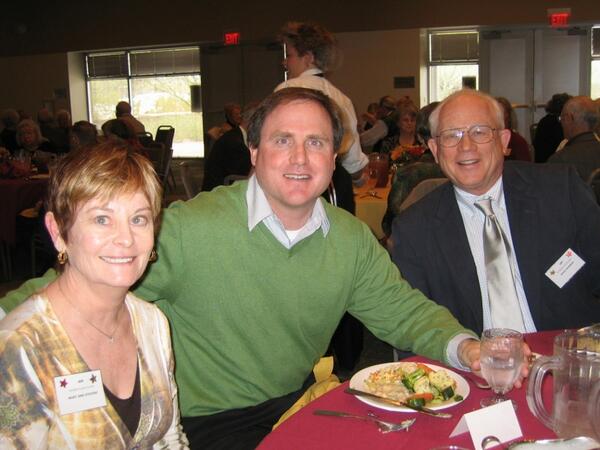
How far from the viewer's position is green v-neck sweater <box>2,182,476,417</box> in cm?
170

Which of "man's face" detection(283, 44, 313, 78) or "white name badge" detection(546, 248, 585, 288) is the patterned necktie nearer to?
"white name badge" detection(546, 248, 585, 288)

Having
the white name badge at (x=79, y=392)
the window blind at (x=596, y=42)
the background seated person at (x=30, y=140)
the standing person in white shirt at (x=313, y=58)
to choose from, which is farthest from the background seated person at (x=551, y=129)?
the white name badge at (x=79, y=392)

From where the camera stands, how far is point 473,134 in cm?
225

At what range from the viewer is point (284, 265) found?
173 cm

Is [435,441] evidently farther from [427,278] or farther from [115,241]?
[427,278]

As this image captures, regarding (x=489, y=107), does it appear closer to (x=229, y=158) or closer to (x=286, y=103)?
(x=286, y=103)

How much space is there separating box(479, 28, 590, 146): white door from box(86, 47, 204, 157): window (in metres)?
6.28

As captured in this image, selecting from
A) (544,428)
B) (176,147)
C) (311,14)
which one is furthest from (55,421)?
(176,147)

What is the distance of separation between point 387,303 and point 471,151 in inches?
26.6

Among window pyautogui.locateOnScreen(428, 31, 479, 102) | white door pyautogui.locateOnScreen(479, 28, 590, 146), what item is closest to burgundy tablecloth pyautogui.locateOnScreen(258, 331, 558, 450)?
white door pyautogui.locateOnScreen(479, 28, 590, 146)

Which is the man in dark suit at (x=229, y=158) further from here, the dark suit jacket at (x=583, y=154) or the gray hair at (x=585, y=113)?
the gray hair at (x=585, y=113)

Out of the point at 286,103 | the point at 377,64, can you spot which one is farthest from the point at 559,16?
the point at 286,103

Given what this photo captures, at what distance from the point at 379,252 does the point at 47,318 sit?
98 centimetres

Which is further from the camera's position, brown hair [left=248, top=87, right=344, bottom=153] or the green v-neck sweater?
brown hair [left=248, top=87, right=344, bottom=153]
